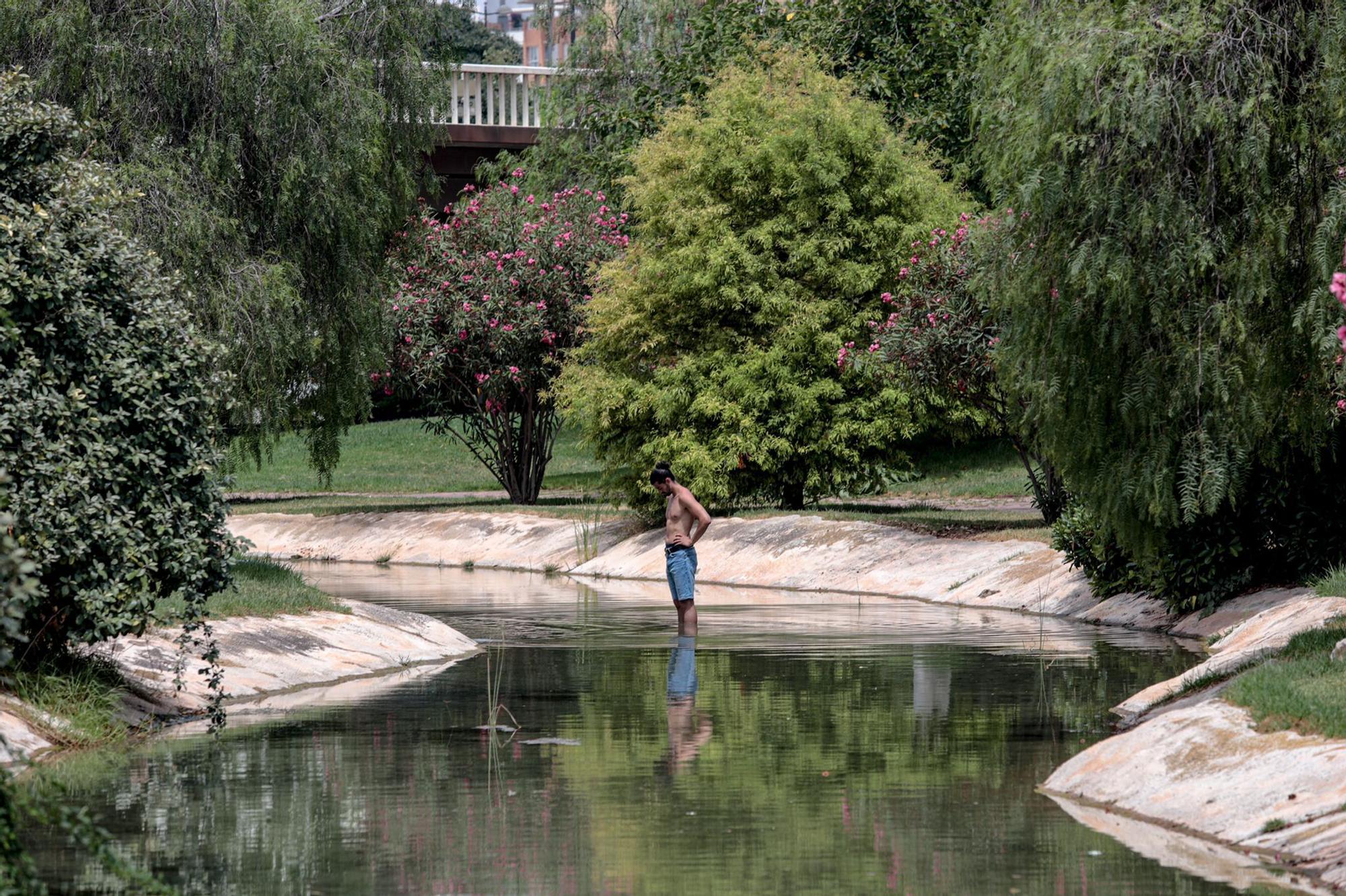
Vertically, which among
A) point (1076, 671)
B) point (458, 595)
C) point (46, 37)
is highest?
point (46, 37)

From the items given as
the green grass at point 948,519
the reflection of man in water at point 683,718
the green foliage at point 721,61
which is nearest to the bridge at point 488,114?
the green foliage at point 721,61

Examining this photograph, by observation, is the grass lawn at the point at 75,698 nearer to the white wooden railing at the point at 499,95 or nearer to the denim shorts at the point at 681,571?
the denim shorts at the point at 681,571

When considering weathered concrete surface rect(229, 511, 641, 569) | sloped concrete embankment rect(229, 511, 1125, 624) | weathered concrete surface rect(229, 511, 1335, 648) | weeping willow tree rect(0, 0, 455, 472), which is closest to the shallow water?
weathered concrete surface rect(229, 511, 1335, 648)

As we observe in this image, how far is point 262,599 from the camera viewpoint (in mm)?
16422

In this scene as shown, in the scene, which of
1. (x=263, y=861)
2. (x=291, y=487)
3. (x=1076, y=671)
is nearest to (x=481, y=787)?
(x=263, y=861)

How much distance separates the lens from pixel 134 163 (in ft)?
66.2

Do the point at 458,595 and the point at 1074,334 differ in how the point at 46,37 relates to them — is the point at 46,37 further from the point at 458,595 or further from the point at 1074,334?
the point at 1074,334

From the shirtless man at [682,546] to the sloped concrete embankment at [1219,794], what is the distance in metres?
7.53

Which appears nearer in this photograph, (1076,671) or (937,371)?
(1076,671)

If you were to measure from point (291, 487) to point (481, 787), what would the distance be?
3512 cm

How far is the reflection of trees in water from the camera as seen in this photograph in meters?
8.30

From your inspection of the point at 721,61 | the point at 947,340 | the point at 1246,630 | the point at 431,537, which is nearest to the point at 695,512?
the point at 1246,630

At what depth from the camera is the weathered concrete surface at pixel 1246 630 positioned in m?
12.9

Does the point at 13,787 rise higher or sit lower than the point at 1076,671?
higher
